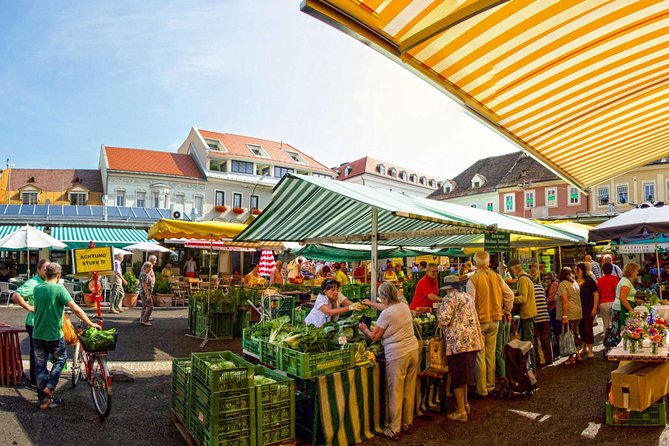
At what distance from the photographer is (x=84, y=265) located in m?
9.35

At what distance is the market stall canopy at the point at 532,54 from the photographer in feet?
11.1

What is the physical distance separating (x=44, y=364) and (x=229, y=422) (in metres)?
3.17

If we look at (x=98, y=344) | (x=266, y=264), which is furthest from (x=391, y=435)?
(x=266, y=264)

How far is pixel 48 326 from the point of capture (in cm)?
596

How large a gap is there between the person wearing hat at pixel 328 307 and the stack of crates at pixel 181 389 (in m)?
2.01

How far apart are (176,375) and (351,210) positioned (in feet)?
12.0

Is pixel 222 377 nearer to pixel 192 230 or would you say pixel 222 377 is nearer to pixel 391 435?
pixel 391 435

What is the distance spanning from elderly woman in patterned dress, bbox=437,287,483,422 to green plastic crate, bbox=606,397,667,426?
5.35 feet

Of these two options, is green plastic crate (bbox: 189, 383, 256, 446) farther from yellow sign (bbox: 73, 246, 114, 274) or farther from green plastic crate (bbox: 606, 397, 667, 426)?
yellow sign (bbox: 73, 246, 114, 274)

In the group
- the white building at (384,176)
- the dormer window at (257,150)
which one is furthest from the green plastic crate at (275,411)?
the white building at (384,176)

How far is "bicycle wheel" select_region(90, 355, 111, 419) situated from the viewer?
5.60 m

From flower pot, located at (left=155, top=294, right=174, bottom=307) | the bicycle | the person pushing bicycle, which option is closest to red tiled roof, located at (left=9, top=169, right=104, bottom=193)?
flower pot, located at (left=155, top=294, right=174, bottom=307)

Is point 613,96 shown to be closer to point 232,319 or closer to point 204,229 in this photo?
point 204,229

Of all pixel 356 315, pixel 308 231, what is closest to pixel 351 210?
pixel 308 231
